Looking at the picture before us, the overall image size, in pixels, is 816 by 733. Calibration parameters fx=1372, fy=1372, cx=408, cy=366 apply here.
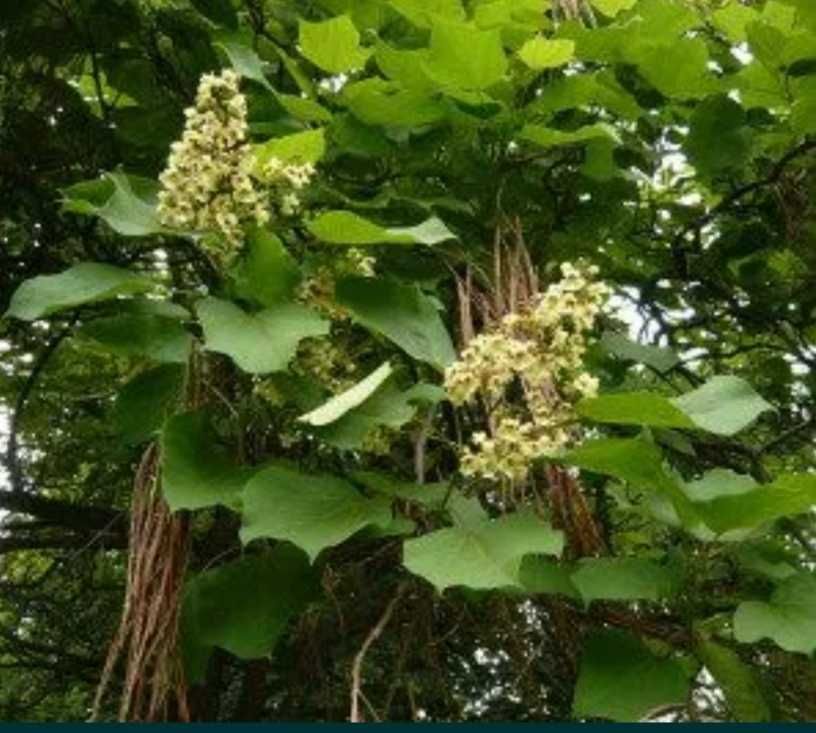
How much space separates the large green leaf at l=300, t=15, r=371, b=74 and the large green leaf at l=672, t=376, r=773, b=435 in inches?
21.9

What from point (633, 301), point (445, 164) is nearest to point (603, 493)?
point (445, 164)

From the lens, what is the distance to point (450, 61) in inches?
52.1

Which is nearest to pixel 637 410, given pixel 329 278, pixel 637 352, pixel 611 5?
pixel 329 278

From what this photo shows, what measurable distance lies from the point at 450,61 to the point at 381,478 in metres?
0.41

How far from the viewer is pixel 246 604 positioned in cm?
127

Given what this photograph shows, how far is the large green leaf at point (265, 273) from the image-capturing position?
4.07ft

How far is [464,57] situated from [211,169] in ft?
0.91

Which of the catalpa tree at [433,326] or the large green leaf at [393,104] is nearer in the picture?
the catalpa tree at [433,326]

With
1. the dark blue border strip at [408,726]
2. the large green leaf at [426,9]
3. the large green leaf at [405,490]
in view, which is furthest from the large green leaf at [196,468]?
the large green leaf at [426,9]

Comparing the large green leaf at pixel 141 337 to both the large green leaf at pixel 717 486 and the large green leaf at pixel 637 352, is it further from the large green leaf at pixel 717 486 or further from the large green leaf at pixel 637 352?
the large green leaf at pixel 637 352

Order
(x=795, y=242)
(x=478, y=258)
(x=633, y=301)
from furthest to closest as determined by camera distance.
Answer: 1. (x=633, y=301)
2. (x=795, y=242)
3. (x=478, y=258)

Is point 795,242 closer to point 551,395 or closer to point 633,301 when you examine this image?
point 633,301

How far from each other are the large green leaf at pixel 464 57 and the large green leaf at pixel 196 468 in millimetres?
406

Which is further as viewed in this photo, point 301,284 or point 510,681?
point 510,681
